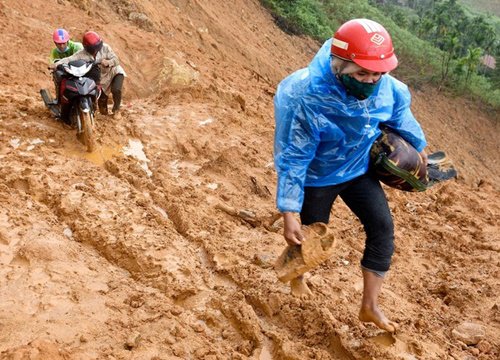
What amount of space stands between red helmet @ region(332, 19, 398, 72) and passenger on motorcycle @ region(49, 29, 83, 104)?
406 centimetres

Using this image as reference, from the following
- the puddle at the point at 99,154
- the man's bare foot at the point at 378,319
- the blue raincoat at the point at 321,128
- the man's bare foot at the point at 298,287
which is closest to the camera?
the blue raincoat at the point at 321,128

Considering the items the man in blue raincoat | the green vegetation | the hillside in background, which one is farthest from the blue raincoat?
the hillside in background

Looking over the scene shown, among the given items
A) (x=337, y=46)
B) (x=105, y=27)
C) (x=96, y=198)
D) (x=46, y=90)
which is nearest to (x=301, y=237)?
(x=337, y=46)

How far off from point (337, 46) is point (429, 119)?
811 inches

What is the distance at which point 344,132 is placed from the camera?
277cm

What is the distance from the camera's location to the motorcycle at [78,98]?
5.42 m

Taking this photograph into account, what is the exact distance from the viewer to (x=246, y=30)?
15570 mm

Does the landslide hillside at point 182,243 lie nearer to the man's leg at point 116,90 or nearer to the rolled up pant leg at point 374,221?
the man's leg at point 116,90

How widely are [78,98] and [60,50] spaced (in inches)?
33.2

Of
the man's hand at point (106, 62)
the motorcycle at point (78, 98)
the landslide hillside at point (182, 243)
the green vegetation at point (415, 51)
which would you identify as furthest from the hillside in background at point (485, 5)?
the motorcycle at point (78, 98)

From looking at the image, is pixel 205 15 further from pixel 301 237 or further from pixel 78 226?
pixel 301 237

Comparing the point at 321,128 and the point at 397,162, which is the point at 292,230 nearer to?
the point at 321,128

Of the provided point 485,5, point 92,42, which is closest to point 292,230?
point 92,42

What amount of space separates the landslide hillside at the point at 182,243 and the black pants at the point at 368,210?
568mm
